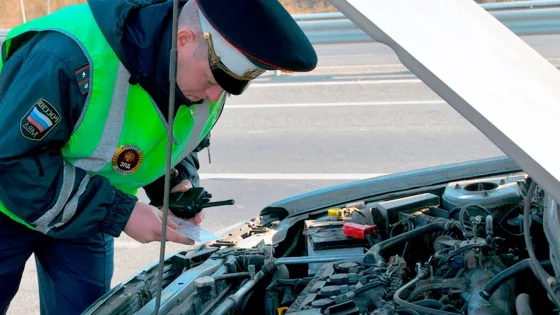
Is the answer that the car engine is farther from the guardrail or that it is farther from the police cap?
the guardrail

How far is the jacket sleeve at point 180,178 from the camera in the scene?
310 centimetres

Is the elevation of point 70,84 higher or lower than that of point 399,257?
higher

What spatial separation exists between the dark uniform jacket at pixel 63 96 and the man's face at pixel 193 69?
79mm

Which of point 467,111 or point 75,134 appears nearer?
point 467,111

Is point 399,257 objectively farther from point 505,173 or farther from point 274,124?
point 274,124

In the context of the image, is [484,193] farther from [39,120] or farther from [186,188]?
[39,120]

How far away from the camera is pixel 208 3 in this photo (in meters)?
2.23

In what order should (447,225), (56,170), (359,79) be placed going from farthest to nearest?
(359,79), (447,225), (56,170)

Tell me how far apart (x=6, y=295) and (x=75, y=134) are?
789 millimetres

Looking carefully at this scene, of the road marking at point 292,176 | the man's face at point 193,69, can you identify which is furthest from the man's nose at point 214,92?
the road marking at point 292,176

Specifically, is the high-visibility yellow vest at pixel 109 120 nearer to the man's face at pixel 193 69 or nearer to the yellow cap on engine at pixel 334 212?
the man's face at pixel 193 69

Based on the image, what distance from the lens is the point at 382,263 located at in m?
2.59

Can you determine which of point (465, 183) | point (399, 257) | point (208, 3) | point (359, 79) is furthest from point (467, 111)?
point (359, 79)

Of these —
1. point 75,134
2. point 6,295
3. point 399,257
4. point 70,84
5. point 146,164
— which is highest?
point 70,84
